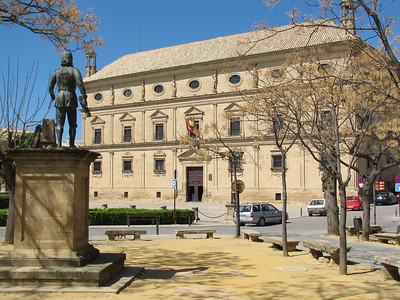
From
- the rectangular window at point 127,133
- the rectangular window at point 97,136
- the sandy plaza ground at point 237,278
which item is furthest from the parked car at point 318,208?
the rectangular window at point 97,136

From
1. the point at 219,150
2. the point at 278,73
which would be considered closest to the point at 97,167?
the point at 219,150

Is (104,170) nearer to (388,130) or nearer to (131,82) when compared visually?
(131,82)

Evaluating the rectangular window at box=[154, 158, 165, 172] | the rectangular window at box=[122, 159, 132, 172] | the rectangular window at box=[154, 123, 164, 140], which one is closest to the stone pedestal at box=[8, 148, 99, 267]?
the rectangular window at box=[154, 158, 165, 172]

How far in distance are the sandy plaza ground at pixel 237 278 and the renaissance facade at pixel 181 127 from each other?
95.4 ft

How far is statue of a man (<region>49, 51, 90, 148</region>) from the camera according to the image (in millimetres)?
8211

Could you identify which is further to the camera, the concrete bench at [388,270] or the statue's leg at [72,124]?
the concrete bench at [388,270]

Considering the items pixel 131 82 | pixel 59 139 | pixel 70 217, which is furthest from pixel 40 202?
pixel 131 82

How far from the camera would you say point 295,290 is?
24.5 ft

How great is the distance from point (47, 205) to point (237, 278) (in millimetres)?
Answer: 3755

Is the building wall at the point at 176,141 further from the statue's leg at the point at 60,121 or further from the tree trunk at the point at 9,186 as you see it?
the statue's leg at the point at 60,121

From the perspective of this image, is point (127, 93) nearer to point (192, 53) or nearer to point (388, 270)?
point (192, 53)

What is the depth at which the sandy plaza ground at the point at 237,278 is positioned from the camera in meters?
7.04

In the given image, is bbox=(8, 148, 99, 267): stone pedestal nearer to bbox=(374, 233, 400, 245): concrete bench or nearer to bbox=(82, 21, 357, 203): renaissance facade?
bbox=(374, 233, 400, 245): concrete bench

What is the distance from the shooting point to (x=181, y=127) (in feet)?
158
